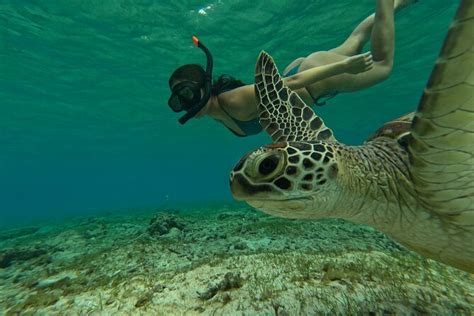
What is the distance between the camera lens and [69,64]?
13742mm

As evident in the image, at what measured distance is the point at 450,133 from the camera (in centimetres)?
119

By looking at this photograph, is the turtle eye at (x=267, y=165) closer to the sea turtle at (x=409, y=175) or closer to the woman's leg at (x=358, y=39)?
the sea turtle at (x=409, y=175)

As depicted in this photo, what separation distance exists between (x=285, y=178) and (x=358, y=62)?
2.28 metres

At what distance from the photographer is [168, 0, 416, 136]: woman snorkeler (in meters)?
3.44

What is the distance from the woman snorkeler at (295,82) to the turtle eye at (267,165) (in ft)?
7.17

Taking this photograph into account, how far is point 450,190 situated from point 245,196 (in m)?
0.97

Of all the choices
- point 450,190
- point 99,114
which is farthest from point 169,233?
point 99,114

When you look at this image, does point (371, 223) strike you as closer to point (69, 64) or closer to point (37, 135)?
point (69, 64)

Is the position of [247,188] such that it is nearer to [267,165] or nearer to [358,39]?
[267,165]

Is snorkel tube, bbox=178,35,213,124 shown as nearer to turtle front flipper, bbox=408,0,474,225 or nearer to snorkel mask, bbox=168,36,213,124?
snorkel mask, bbox=168,36,213,124

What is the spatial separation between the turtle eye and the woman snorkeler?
7.17ft

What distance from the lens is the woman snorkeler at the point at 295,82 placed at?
3439 mm

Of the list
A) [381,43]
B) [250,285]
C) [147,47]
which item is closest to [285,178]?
[250,285]

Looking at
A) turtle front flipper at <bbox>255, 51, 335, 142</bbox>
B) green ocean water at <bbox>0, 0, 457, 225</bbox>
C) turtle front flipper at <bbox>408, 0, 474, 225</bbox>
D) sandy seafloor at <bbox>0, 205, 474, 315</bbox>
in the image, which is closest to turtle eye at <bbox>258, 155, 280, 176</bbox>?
turtle front flipper at <bbox>408, 0, 474, 225</bbox>
